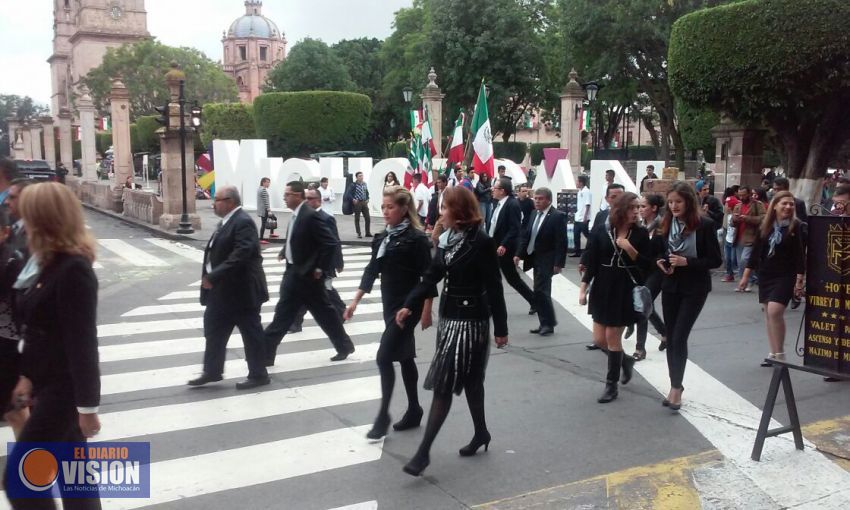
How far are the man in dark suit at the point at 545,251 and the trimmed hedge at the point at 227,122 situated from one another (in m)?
44.9

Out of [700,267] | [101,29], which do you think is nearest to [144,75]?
[101,29]

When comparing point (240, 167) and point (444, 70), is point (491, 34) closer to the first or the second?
point (444, 70)

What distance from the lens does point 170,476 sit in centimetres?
489

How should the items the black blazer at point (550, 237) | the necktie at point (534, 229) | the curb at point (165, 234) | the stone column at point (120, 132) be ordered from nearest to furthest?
the black blazer at point (550, 237)
the necktie at point (534, 229)
the curb at point (165, 234)
the stone column at point (120, 132)

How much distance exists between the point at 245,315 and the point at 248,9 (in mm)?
146900

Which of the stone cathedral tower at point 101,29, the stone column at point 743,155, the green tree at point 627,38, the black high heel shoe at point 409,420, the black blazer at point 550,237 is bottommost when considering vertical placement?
the black high heel shoe at point 409,420

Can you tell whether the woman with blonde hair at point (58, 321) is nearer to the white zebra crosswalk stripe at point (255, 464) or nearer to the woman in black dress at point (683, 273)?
the white zebra crosswalk stripe at point (255, 464)

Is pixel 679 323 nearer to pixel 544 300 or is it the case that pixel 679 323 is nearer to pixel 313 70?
pixel 544 300

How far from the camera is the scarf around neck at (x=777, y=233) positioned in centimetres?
721

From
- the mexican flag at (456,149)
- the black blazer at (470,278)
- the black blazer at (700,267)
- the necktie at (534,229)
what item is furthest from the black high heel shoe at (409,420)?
the mexican flag at (456,149)

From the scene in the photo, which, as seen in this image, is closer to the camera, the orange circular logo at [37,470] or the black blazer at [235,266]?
the orange circular logo at [37,470]

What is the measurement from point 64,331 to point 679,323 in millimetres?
4645

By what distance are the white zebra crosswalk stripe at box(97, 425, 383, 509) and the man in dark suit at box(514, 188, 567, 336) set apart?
3975 millimetres

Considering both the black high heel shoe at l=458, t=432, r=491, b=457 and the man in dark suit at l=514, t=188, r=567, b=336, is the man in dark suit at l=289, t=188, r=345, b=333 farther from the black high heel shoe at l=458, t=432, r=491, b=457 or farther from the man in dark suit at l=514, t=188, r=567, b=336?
the black high heel shoe at l=458, t=432, r=491, b=457
